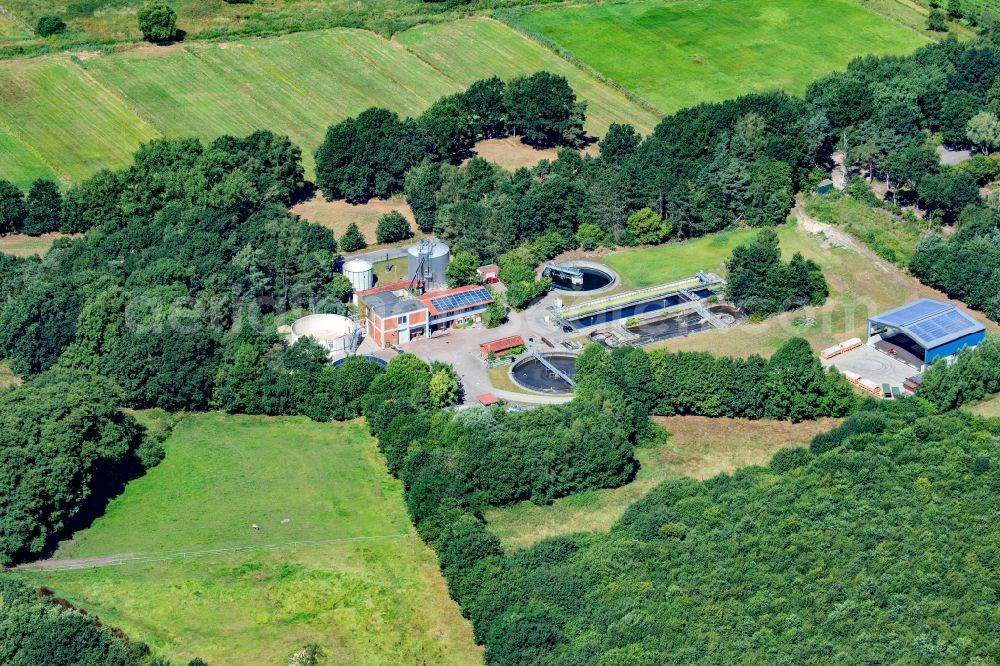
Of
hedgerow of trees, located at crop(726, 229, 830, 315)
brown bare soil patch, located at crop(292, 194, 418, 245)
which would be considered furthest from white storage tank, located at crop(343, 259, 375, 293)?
hedgerow of trees, located at crop(726, 229, 830, 315)

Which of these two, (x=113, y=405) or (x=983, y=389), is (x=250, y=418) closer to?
(x=113, y=405)

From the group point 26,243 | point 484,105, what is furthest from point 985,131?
point 26,243

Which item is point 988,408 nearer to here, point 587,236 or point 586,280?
point 586,280

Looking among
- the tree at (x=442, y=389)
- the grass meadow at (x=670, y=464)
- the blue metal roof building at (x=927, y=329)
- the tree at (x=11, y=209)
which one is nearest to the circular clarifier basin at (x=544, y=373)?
the tree at (x=442, y=389)

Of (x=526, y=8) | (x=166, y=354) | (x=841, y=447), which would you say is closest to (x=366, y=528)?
(x=166, y=354)

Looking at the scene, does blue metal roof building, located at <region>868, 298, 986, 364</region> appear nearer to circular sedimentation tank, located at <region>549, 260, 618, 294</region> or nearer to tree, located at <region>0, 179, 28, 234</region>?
circular sedimentation tank, located at <region>549, 260, 618, 294</region>

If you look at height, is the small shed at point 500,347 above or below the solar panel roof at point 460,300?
below

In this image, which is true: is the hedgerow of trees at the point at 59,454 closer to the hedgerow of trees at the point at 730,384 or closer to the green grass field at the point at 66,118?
the hedgerow of trees at the point at 730,384

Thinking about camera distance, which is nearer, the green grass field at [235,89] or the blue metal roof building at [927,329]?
the blue metal roof building at [927,329]
